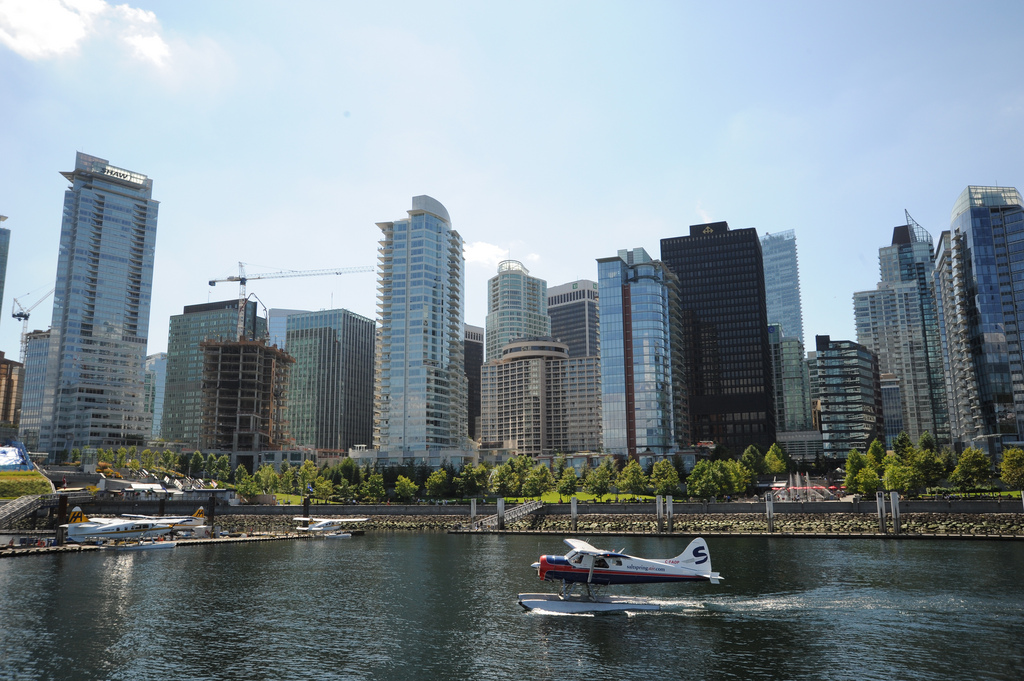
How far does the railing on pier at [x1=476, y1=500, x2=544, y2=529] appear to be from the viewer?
158m

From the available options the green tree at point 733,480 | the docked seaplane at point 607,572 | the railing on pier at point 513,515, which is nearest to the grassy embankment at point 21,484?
the railing on pier at point 513,515

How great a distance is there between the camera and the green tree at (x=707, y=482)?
572ft

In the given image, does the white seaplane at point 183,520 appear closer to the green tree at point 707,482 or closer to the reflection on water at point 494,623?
the reflection on water at point 494,623

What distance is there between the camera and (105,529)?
133875 mm

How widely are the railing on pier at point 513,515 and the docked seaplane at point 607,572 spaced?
284 feet

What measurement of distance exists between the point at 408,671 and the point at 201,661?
1582 centimetres

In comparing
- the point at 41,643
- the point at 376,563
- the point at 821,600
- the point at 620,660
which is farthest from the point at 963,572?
the point at 41,643

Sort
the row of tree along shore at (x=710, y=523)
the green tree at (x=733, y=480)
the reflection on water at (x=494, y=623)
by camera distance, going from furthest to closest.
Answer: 1. the green tree at (x=733, y=480)
2. the row of tree along shore at (x=710, y=523)
3. the reflection on water at (x=494, y=623)

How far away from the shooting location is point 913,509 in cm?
13325

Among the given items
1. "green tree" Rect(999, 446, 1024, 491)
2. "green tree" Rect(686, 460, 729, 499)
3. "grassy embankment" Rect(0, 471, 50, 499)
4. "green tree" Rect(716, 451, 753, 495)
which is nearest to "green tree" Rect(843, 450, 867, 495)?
"green tree" Rect(716, 451, 753, 495)

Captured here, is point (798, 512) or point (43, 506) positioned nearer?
point (798, 512)

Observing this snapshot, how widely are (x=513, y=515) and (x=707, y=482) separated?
49.6m

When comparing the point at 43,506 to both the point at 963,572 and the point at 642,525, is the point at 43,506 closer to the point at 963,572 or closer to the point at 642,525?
the point at 642,525

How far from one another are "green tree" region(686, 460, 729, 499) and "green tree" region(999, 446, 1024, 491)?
59912mm
